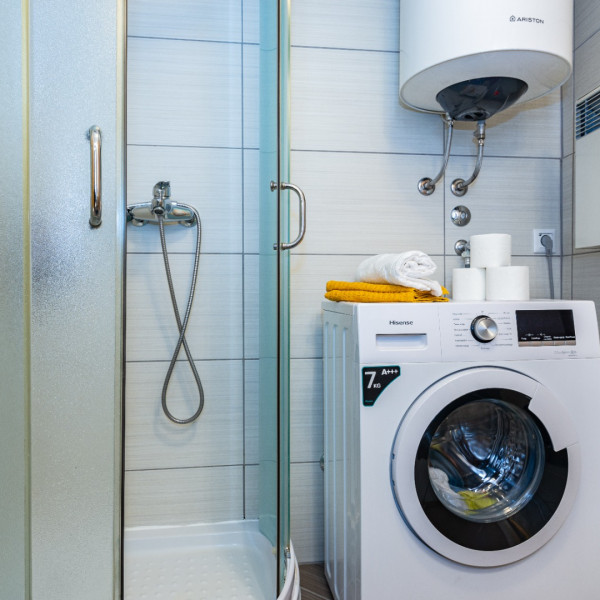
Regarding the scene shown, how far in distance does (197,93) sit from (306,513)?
145cm

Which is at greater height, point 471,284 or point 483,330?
point 471,284

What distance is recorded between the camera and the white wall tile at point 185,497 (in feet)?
5.16

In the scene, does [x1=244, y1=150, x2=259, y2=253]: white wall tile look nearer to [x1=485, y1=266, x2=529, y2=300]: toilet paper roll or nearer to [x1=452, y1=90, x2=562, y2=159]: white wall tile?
[x1=485, y1=266, x2=529, y2=300]: toilet paper roll

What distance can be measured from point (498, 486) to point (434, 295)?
0.55 metres

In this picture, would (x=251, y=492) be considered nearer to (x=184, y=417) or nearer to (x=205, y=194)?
(x=184, y=417)

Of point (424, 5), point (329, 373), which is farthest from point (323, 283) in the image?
point (424, 5)

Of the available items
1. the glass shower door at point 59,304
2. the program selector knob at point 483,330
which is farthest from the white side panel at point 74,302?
the program selector knob at point 483,330

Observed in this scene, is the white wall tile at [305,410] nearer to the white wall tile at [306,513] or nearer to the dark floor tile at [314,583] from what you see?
the white wall tile at [306,513]

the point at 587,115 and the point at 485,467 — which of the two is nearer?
the point at 485,467

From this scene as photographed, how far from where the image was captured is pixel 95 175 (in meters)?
0.87

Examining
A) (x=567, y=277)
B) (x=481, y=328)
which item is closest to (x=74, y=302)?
(x=481, y=328)

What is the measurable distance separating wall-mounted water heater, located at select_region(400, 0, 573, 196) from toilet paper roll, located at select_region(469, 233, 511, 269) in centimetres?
44

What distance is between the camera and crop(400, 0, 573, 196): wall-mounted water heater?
1394mm

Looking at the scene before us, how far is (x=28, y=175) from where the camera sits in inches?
33.3
